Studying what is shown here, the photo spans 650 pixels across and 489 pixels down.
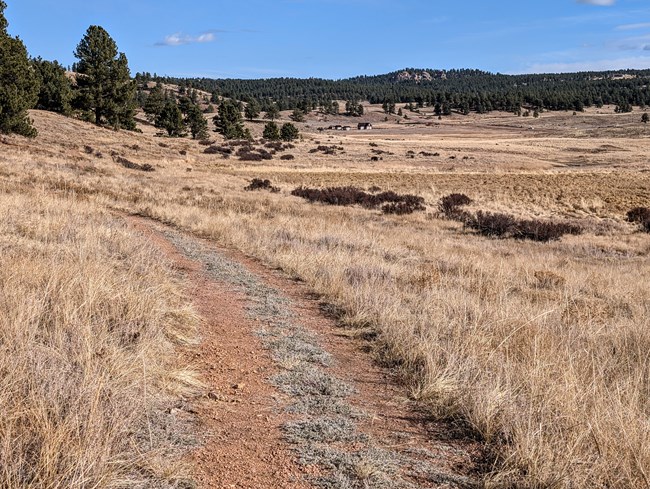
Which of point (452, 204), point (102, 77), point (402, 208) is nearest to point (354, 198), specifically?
point (402, 208)

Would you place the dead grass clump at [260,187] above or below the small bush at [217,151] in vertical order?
below

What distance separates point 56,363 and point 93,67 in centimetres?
5791

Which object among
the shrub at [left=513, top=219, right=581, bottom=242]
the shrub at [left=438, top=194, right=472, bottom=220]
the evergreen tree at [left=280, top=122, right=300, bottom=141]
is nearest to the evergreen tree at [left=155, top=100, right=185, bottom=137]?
the evergreen tree at [left=280, top=122, right=300, bottom=141]

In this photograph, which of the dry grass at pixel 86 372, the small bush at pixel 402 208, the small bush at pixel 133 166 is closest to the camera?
the dry grass at pixel 86 372

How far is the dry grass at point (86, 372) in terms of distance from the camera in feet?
9.54

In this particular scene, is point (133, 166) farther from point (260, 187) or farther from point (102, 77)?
point (102, 77)

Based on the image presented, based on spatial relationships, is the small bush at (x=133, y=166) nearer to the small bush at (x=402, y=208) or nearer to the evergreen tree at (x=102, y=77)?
the small bush at (x=402, y=208)

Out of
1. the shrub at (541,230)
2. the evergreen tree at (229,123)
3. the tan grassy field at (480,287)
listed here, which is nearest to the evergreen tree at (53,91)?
the tan grassy field at (480,287)

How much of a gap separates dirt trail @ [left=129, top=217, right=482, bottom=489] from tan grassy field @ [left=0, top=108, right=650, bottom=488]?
12.8 inches

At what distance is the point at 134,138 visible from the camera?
54.1m

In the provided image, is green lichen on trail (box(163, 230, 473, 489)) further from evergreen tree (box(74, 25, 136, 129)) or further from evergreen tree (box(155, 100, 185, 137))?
evergreen tree (box(155, 100, 185, 137))

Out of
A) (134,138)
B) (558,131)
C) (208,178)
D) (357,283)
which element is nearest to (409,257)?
(357,283)

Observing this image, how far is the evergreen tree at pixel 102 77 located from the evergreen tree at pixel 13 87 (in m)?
16.9

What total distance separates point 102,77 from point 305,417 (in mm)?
58438
